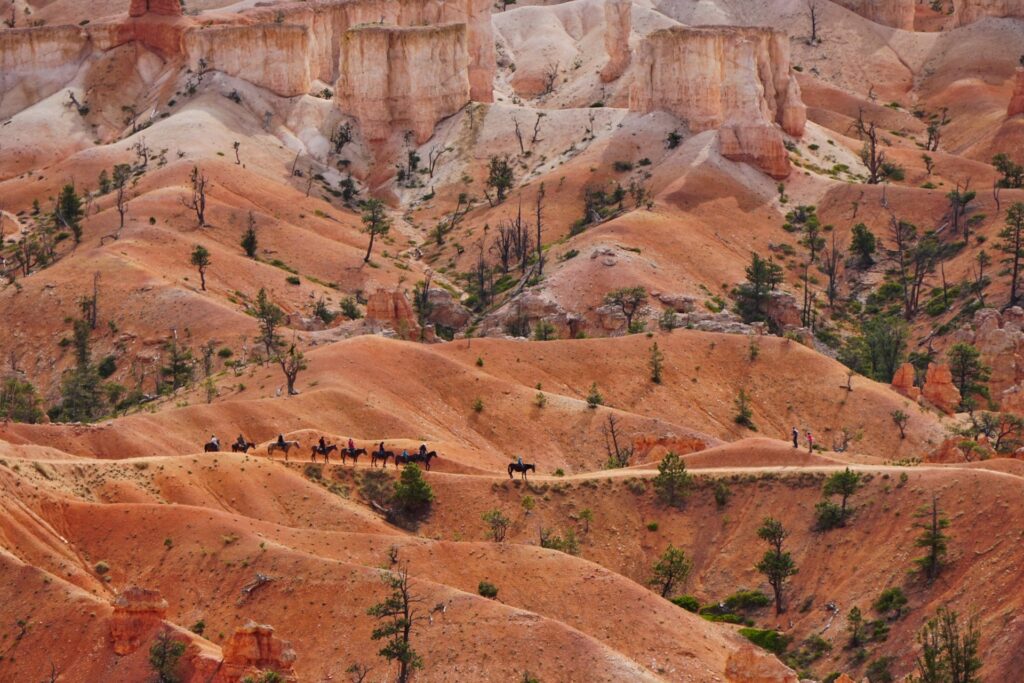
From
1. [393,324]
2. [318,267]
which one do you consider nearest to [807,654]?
[393,324]

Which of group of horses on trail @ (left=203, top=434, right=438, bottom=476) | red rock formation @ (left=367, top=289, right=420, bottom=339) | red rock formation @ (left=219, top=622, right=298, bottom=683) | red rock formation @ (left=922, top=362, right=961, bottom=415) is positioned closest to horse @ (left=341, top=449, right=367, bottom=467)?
group of horses on trail @ (left=203, top=434, right=438, bottom=476)

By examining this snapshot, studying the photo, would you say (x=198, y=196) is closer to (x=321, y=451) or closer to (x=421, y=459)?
(x=421, y=459)

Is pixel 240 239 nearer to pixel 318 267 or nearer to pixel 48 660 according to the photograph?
pixel 318 267

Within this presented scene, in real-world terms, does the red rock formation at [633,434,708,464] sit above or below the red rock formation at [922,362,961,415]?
above

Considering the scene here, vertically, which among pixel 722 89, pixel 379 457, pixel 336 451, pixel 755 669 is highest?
pixel 755 669

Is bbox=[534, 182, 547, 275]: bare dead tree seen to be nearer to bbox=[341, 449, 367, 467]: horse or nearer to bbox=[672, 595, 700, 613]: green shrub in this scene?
bbox=[341, 449, 367, 467]: horse

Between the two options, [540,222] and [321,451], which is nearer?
[321,451]

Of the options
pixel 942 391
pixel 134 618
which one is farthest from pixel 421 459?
pixel 942 391
